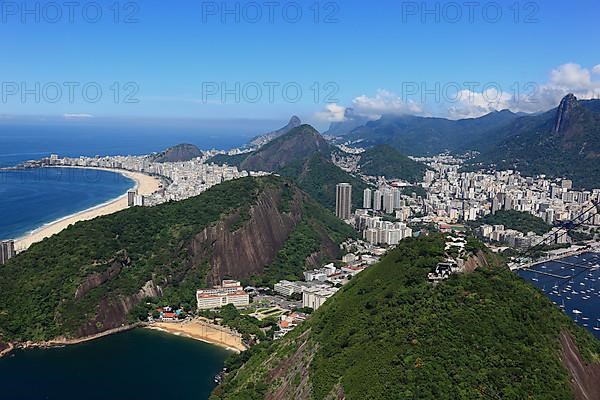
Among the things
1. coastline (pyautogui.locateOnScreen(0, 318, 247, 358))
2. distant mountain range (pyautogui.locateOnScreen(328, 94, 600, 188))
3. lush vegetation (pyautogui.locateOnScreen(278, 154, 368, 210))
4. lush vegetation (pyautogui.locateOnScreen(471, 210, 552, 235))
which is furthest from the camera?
distant mountain range (pyautogui.locateOnScreen(328, 94, 600, 188))

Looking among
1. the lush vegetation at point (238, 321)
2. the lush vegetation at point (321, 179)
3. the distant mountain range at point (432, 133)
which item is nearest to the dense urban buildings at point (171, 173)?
the lush vegetation at point (321, 179)

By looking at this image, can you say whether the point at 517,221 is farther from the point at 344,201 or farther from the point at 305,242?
the point at 305,242

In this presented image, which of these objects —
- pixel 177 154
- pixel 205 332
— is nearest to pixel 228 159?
pixel 177 154

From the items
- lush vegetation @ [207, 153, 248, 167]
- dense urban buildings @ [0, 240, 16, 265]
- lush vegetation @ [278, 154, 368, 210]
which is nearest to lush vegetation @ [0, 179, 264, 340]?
dense urban buildings @ [0, 240, 16, 265]

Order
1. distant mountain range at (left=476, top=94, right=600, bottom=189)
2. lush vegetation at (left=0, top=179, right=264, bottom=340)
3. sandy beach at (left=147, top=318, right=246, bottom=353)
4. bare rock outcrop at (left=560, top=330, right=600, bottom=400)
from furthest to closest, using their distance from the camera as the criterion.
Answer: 1. distant mountain range at (left=476, top=94, right=600, bottom=189)
2. lush vegetation at (left=0, top=179, right=264, bottom=340)
3. sandy beach at (left=147, top=318, right=246, bottom=353)
4. bare rock outcrop at (left=560, top=330, right=600, bottom=400)

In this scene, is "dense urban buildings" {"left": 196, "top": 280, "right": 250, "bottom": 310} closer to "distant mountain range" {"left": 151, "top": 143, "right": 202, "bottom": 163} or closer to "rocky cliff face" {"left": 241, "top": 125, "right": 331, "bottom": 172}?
"rocky cliff face" {"left": 241, "top": 125, "right": 331, "bottom": 172}

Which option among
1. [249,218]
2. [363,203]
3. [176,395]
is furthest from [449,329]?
[363,203]

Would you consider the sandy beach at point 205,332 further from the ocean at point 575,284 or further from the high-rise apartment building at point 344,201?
the high-rise apartment building at point 344,201
